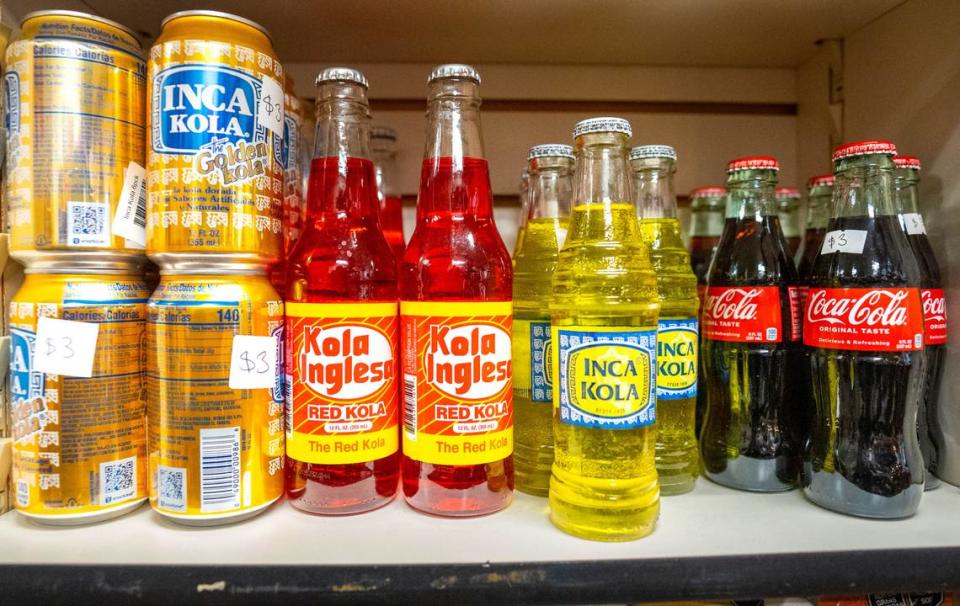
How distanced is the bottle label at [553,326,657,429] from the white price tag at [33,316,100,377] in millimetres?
554

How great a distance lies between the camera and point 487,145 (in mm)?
1132

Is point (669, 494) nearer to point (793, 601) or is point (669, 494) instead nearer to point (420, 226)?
point (793, 601)

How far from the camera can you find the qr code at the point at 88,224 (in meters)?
0.61

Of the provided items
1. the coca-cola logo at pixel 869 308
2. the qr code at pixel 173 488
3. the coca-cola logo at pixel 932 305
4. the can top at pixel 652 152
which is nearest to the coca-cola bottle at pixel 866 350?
the coca-cola logo at pixel 869 308

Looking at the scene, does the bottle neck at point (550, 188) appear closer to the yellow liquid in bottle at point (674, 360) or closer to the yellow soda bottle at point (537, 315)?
the yellow soda bottle at point (537, 315)

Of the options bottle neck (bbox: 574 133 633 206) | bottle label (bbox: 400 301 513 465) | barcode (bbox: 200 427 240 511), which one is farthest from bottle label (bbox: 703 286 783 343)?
barcode (bbox: 200 427 240 511)

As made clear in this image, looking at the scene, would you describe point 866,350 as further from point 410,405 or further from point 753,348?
point 410,405

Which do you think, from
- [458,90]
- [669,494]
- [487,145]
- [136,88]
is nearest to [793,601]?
[669,494]

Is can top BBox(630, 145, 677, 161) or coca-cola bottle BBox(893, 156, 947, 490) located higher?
can top BBox(630, 145, 677, 161)

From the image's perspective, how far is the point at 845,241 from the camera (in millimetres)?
689

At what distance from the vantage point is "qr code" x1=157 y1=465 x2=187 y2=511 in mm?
608

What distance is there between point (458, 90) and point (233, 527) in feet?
2.01

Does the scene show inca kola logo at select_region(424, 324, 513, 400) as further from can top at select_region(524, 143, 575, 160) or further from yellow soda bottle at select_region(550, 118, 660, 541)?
Result: can top at select_region(524, 143, 575, 160)

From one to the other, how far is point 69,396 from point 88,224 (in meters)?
0.20
